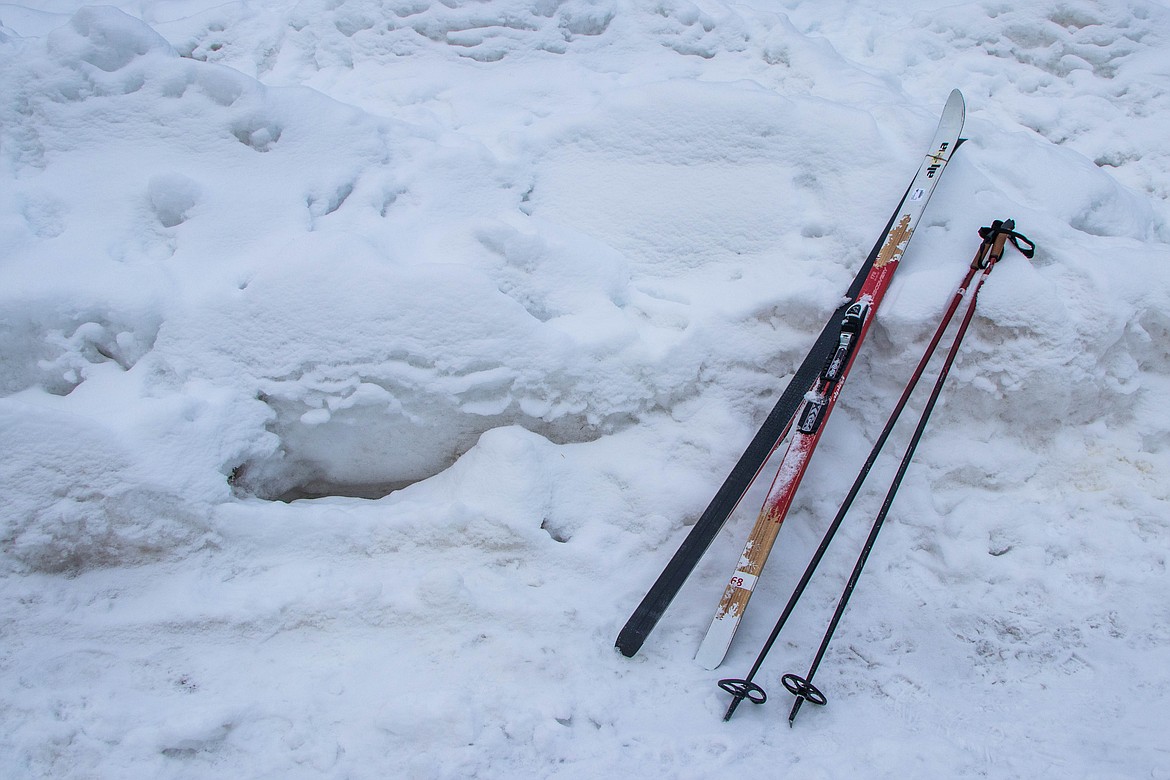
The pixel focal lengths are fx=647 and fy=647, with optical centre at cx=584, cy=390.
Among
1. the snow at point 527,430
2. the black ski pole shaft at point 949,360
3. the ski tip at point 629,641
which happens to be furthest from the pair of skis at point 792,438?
the black ski pole shaft at point 949,360

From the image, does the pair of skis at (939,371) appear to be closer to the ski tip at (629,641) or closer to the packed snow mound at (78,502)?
the ski tip at (629,641)

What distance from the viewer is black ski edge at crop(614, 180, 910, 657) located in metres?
2.23

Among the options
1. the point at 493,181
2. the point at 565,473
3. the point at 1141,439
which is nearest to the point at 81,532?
the point at 565,473

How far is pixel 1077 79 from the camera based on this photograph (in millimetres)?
4332

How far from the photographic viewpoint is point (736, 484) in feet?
8.22

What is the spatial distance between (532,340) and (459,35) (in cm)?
269

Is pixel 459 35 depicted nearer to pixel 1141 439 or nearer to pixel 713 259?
pixel 713 259

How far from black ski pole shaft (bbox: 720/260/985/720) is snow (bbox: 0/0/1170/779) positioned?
0.08 metres

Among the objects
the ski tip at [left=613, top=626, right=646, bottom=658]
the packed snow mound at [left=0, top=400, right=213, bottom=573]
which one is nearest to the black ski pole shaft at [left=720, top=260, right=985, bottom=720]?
the ski tip at [left=613, top=626, right=646, bottom=658]

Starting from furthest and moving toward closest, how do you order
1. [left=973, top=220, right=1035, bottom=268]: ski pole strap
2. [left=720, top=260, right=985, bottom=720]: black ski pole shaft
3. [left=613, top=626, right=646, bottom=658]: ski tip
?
[left=973, top=220, right=1035, bottom=268]: ski pole strap, [left=613, top=626, right=646, bottom=658]: ski tip, [left=720, top=260, right=985, bottom=720]: black ski pole shaft

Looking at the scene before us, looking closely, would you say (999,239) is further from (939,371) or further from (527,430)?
(527,430)

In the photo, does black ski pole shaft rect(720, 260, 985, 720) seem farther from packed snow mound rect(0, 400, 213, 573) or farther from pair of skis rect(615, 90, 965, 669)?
packed snow mound rect(0, 400, 213, 573)

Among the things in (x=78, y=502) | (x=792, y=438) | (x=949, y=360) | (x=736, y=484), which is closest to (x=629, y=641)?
(x=736, y=484)

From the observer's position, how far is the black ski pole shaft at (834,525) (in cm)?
201
